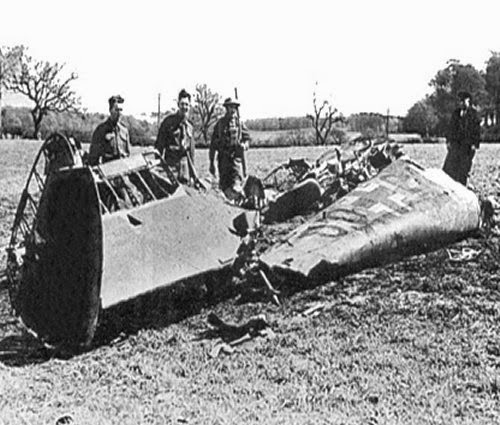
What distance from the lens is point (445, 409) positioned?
513 centimetres

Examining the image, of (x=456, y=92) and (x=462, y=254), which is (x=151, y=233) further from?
(x=456, y=92)

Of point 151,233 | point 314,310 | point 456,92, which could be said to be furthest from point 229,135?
point 456,92

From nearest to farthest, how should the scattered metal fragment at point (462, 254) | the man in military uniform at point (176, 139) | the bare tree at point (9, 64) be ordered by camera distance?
1. the scattered metal fragment at point (462, 254)
2. the man in military uniform at point (176, 139)
3. the bare tree at point (9, 64)

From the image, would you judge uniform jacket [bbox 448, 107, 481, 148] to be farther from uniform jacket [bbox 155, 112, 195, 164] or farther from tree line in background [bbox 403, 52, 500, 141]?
tree line in background [bbox 403, 52, 500, 141]

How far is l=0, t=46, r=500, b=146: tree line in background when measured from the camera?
68.6 m

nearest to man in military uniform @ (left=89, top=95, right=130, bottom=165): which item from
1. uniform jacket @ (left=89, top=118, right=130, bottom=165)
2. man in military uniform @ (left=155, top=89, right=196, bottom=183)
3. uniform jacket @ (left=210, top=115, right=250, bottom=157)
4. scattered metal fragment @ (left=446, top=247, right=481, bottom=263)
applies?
uniform jacket @ (left=89, top=118, right=130, bottom=165)

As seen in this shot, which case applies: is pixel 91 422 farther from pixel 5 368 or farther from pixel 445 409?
pixel 445 409

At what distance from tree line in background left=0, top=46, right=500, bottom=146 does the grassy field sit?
199 feet

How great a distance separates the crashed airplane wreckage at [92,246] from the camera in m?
6.81

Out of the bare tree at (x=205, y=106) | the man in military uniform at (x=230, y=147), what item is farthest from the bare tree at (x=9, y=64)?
the man in military uniform at (x=230, y=147)

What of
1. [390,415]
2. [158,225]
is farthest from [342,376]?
[158,225]

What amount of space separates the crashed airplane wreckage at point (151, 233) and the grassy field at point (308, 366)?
0.32 meters

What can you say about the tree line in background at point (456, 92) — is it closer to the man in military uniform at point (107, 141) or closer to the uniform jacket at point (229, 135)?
the uniform jacket at point (229, 135)

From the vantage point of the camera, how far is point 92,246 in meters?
6.79
